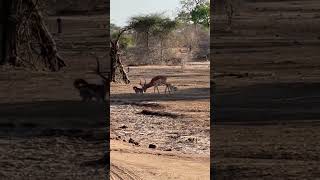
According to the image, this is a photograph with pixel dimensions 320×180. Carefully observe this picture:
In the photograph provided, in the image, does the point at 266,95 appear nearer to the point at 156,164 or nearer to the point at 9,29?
the point at 9,29

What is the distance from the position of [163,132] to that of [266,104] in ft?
19.1

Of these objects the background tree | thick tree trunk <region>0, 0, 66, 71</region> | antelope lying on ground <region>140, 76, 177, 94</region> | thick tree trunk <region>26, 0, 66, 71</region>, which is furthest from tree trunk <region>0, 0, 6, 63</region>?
the background tree

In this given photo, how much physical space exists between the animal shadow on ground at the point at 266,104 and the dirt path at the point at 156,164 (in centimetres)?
151

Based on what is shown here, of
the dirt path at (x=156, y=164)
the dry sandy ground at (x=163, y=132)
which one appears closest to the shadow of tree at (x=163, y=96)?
the dry sandy ground at (x=163, y=132)

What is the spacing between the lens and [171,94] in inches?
514

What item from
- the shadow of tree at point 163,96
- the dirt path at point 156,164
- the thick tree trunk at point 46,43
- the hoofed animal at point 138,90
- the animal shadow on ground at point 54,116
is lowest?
the dirt path at point 156,164

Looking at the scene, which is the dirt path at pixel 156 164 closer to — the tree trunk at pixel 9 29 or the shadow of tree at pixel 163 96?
the tree trunk at pixel 9 29

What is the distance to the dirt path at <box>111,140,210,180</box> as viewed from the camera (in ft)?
18.4

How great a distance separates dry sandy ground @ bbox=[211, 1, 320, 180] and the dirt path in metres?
1.48

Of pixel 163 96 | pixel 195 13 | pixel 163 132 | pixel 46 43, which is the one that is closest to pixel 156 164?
pixel 163 132

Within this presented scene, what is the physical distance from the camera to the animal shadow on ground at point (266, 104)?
11.4ft

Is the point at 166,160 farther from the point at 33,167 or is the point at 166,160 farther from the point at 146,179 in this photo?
the point at 33,167

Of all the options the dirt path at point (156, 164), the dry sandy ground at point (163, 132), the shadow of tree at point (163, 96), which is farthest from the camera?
the shadow of tree at point (163, 96)

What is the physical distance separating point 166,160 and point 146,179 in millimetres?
1278
